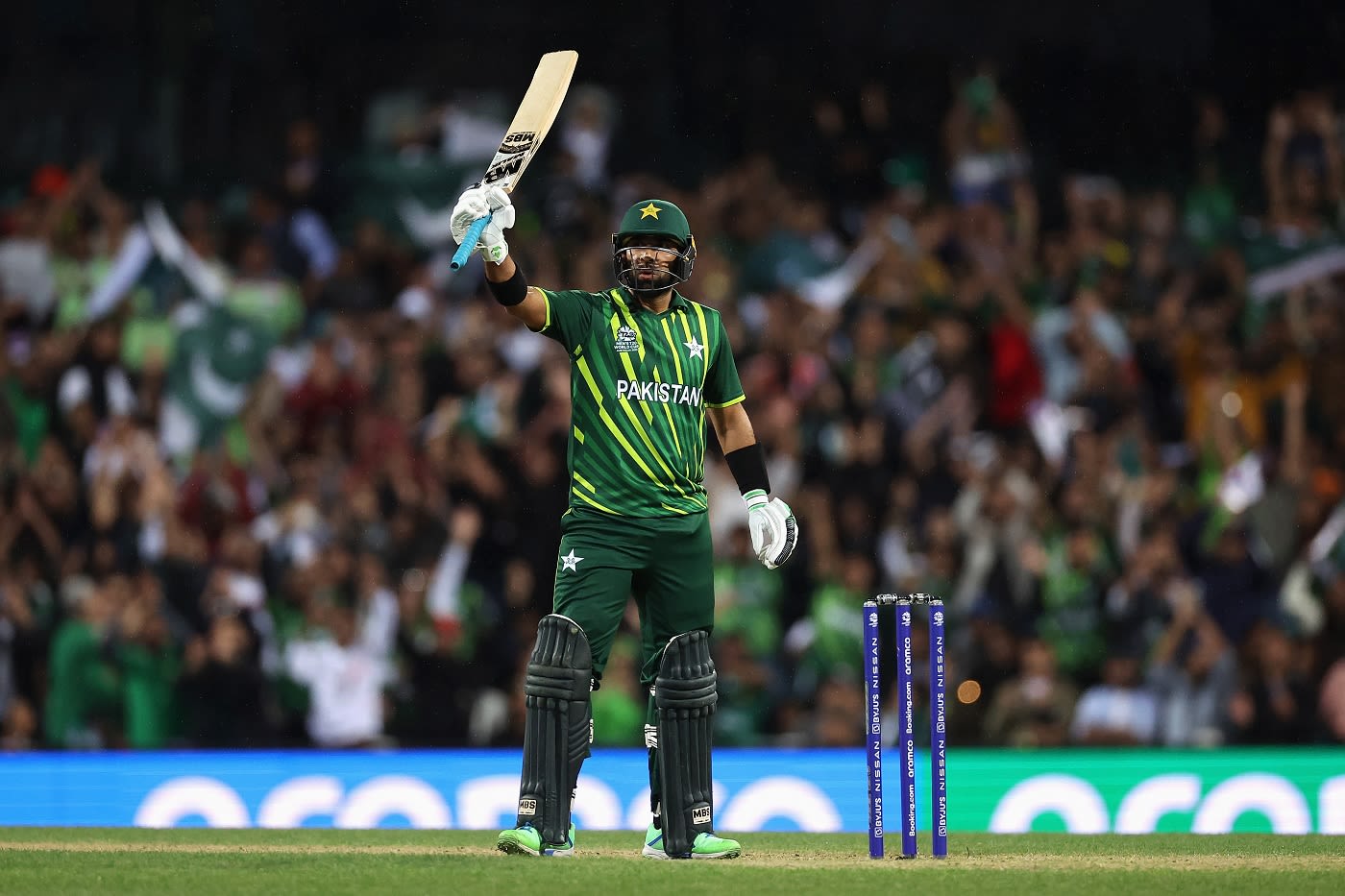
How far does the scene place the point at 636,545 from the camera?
7.68 meters

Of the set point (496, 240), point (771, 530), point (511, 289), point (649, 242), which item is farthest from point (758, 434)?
point (496, 240)

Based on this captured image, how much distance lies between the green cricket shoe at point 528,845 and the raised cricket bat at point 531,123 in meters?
2.19

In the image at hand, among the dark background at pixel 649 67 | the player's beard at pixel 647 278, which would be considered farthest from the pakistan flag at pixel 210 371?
the player's beard at pixel 647 278

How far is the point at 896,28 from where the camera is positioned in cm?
1758

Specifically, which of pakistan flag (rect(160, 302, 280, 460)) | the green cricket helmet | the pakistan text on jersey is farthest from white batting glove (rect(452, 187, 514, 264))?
pakistan flag (rect(160, 302, 280, 460))

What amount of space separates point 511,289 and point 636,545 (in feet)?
3.49

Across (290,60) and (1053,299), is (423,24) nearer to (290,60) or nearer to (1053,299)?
(290,60)

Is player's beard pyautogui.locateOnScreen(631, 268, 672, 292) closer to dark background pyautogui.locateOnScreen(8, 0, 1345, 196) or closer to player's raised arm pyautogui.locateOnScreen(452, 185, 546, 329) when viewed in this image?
player's raised arm pyautogui.locateOnScreen(452, 185, 546, 329)

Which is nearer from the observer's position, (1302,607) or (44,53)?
(1302,607)

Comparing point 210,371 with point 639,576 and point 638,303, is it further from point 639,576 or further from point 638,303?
point 639,576

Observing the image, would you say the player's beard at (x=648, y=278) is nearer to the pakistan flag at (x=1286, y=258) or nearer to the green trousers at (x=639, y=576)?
the green trousers at (x=639, y=576)

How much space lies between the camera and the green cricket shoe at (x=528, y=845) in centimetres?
747

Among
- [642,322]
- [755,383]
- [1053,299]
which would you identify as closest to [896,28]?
[1053,299]

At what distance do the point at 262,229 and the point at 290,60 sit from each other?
202cm
